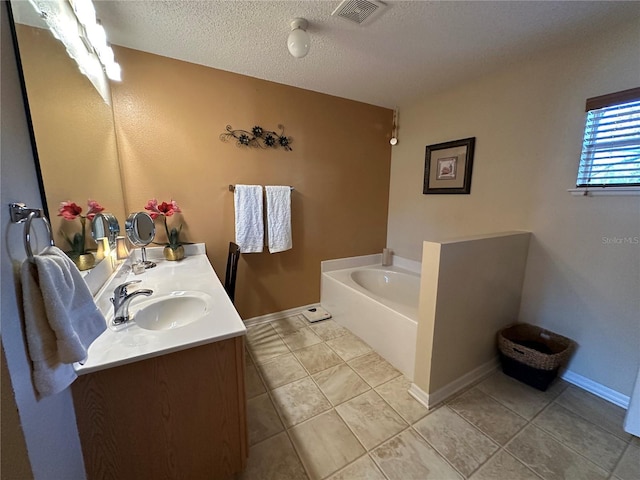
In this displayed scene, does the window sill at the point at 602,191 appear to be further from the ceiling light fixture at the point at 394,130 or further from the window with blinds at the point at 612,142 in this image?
the ceiling light fixture at the point at 394,130

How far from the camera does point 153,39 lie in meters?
1.67

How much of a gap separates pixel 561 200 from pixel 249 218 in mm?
2328

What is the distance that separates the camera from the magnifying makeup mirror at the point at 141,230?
168 cm

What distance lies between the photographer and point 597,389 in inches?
65.7

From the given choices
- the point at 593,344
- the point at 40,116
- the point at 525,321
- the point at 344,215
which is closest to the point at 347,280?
the point at 344,215

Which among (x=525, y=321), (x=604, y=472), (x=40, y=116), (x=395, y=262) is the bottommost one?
(x=604, y=472)

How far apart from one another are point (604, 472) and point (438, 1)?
2.45 meters

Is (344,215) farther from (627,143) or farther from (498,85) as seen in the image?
(627,143)

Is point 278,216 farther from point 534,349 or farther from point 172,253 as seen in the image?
point 534,349

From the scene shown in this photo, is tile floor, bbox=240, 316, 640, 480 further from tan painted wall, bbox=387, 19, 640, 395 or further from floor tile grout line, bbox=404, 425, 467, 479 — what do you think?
tan painted wall, bbox=387, 19, 640, 395

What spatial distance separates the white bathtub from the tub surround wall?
0.19 meters

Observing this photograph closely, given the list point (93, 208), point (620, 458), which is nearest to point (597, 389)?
point (620, 458)

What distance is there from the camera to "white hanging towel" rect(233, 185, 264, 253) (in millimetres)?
2195

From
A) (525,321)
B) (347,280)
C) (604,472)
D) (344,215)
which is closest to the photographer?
(604,472)
